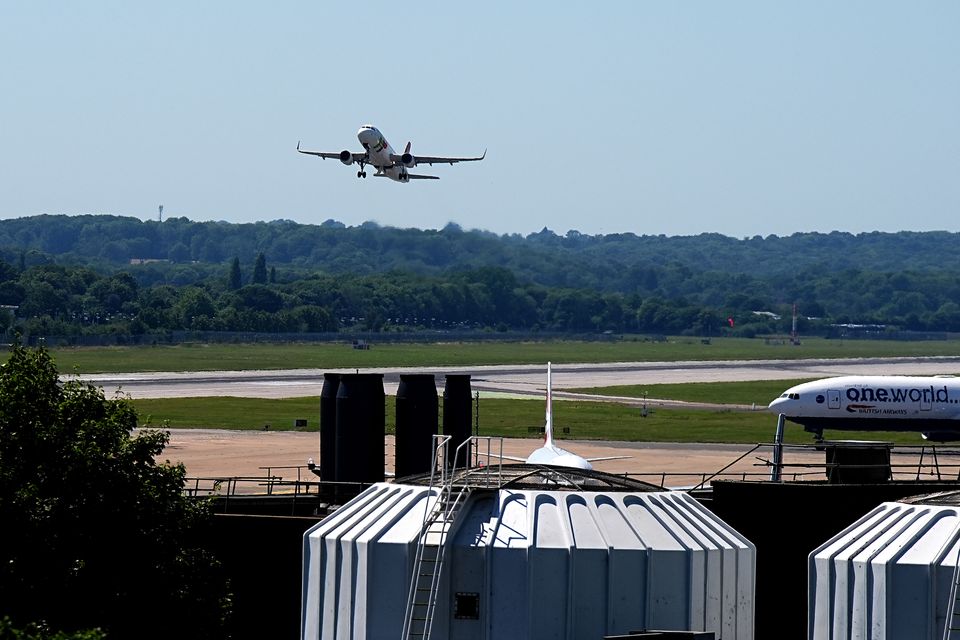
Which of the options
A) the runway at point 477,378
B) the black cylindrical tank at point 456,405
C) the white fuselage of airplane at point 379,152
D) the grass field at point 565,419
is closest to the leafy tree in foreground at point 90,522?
the black cylindrical tank at point 456,405

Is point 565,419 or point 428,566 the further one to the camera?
point 565,419

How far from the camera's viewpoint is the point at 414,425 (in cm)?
4325

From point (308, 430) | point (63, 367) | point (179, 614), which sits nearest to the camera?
point (179, 614)

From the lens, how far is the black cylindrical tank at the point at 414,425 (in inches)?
1703

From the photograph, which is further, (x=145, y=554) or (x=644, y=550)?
(x=145, y=554)

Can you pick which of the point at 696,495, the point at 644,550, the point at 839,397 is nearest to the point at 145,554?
the point at 644,550

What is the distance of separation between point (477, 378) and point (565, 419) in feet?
181

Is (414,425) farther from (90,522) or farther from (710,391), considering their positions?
(710,391)

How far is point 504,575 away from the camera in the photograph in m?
23.6

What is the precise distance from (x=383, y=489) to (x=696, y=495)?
15547 mm

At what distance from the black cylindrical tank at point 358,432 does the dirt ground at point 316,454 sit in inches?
806

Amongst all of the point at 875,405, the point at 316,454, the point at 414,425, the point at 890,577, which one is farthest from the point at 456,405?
the point at 875,405

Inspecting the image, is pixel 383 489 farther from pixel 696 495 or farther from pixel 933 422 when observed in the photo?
pixel 933 422

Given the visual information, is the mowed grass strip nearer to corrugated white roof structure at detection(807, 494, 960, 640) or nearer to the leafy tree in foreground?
the leafy tree in foreground
